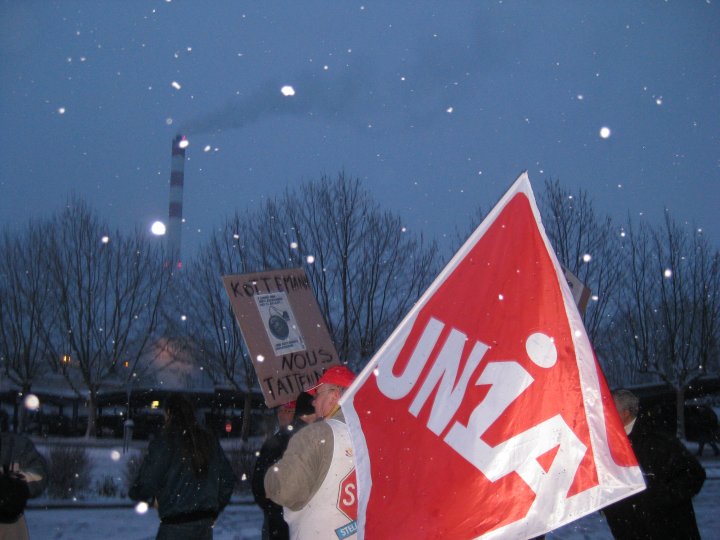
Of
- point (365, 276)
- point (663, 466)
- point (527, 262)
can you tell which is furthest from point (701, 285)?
point (527, 262)

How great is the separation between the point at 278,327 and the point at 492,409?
134 inches

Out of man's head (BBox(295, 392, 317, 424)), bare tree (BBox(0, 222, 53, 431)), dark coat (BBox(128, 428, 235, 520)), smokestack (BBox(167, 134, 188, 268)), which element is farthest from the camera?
smokestack (BBox(167, 134, 188, 268))

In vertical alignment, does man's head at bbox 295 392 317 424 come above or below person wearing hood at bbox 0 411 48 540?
above

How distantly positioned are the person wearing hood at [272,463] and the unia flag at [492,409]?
156 cm

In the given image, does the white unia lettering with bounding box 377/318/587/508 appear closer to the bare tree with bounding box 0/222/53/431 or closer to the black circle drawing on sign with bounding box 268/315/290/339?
the black circle drawing on sign with bounding box 268/315/290/339

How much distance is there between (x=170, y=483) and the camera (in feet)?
12.9

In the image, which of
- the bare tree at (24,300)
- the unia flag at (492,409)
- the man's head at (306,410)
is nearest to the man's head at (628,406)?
the man's head at (306,410)

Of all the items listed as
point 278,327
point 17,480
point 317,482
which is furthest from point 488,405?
point 278,327

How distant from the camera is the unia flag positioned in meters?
2.43

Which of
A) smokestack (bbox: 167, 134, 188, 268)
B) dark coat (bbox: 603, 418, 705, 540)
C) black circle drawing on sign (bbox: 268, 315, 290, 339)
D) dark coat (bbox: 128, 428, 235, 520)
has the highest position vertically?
smokestack (bbox: 167, 134, 188, 268)

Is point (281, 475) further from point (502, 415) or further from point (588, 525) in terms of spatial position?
point (588, 525)

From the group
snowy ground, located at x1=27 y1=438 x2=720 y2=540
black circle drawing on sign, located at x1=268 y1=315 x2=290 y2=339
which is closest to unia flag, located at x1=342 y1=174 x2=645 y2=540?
black circle drawing on sign, located at x1=268 y1=315 x2=290 y2=339

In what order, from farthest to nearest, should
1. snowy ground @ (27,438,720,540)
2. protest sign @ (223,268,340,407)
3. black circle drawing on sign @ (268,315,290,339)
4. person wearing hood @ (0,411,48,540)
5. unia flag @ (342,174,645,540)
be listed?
snowy ground @ (27,438,720,540) → black circle drawing on sign @ (268,315,290,339) → protest sign @ (223,268,340,407) → person wearing hood @ (0,411,48,540) → unia flag @ (342,174,645,540)

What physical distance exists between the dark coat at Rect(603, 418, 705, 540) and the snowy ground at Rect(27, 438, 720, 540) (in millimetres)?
4622
